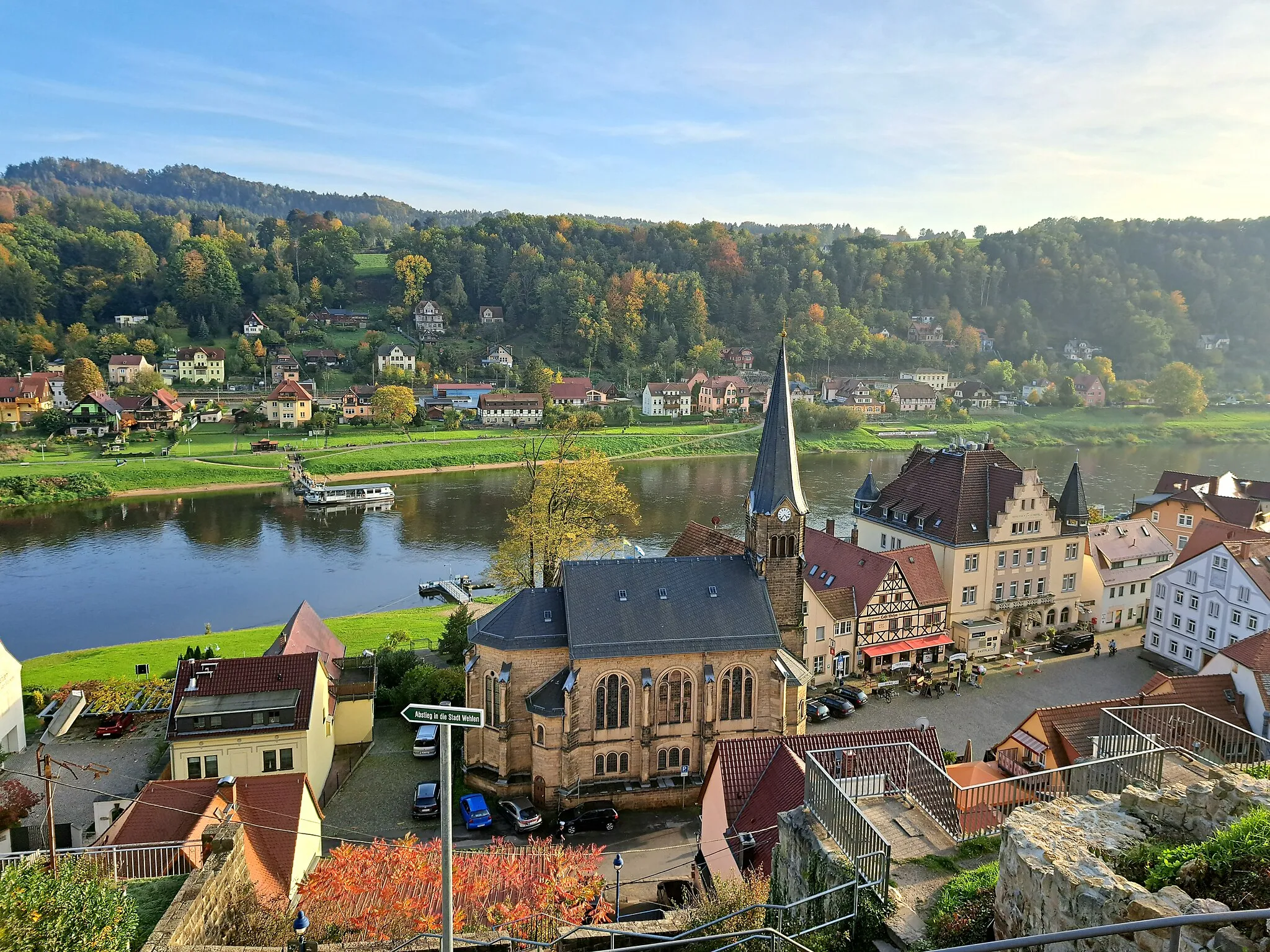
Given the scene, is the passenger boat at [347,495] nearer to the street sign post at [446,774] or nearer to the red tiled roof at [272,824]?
the red tiled roof at [272,824]

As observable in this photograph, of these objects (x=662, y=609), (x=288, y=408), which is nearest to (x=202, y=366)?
(x=288, y=408)

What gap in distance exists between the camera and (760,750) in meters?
19.0

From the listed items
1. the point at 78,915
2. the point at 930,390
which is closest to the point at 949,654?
the point at 78,915

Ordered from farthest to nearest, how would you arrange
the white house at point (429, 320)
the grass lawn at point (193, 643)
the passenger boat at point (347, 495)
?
the white house at point (429, 320) → the passenger boat at point (347, 495) → the grass lawn at point (193, 643)

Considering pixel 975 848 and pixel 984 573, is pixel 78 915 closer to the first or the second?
pixel 975 848

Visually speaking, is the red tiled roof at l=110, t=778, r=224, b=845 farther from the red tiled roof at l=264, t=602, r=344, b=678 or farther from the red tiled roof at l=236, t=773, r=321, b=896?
the red tiled roof at l=264, t=602, r=344, b=678

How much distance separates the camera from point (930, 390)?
129 metres

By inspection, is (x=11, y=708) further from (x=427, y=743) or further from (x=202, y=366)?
(x=202, y=366)

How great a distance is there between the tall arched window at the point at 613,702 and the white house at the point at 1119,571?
84.0ft

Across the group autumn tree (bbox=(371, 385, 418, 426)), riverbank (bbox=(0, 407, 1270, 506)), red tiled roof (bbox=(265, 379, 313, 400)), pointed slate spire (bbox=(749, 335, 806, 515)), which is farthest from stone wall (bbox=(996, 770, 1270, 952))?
red tiled roof (bbox=(265, 379, 313, 400))

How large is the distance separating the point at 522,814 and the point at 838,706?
12.6m

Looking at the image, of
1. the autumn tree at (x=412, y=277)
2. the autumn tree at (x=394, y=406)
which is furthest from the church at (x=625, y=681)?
the autumn tree at (x=412, y=277)

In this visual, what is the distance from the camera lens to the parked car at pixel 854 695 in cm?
3022

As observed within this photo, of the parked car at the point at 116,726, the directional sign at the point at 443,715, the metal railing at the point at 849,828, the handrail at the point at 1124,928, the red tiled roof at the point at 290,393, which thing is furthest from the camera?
the red tiled roof at the point at 290,393
